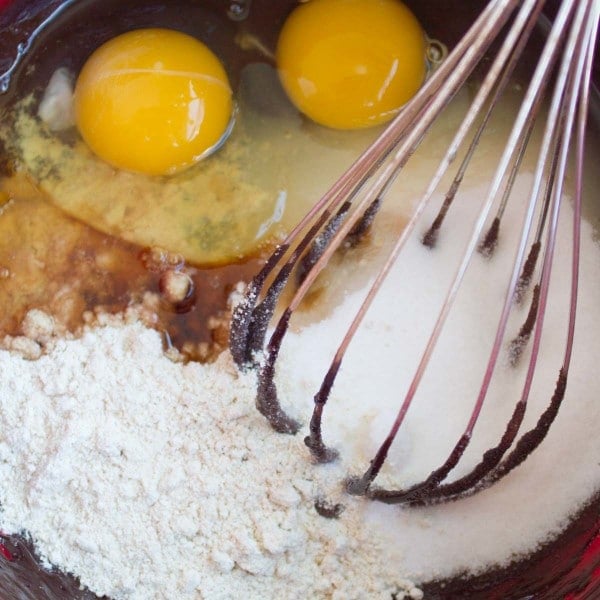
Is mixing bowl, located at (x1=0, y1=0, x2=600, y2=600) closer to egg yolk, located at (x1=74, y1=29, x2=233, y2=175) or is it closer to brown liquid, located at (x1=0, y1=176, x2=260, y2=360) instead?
egg yolk, located at (x1=74, y1=29, x2=233, y2=175)

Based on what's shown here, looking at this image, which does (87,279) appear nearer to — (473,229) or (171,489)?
(171,489)

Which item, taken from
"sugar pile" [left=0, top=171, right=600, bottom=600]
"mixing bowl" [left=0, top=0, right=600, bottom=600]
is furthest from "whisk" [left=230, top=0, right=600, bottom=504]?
"mixing bowl" [left=0, top=0, right=600, bottom=600]

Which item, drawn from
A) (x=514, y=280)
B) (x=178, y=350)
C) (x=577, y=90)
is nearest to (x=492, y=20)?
(x=577, y=90)

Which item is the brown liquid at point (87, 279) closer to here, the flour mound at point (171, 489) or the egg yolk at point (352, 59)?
the flour mound at point (171, 489)

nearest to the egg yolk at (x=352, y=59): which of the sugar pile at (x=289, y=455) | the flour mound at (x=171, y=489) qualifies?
the sugar pile at (x=289, y=455)

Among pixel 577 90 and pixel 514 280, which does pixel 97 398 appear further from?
pixel 577 90
